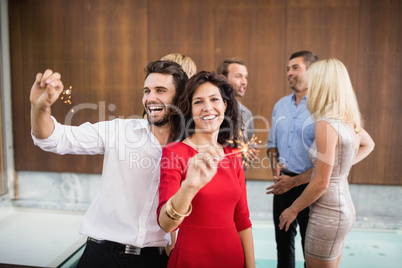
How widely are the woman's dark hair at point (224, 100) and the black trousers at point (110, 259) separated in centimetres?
55

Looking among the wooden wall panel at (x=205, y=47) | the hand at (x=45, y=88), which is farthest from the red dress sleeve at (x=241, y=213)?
the wooden wall panel at (x=205, y=47)

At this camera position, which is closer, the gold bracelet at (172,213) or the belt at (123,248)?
the gold bracelet at (172,213)

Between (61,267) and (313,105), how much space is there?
240 centimetres

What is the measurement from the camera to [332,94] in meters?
1.70

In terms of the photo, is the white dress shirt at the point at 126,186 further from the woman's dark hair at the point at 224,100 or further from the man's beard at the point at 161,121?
the woman's dark hair at the point at 224,100

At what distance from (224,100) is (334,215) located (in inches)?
35.3

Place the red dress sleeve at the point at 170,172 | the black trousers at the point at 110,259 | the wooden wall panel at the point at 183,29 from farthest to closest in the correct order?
the wooden wall panel at the point at 183,29
the black trousers at the point at 110,259
the red dress sleeve at the point at 170,172

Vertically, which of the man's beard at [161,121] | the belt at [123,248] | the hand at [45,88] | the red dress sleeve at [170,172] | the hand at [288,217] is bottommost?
the hand at [288,217]

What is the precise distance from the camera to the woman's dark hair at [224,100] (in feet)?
4.23

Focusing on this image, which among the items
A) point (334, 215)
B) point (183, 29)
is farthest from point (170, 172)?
point (183, 29)

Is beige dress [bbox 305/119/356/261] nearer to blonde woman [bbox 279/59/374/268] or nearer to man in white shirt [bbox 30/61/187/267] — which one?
blonde woman [bbox 279/59/374/268]

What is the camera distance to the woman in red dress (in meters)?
1.10

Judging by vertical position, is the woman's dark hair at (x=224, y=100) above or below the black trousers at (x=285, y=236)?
above

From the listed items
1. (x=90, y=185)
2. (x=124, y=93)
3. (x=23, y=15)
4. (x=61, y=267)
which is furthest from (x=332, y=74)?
(x=23, y=15)
